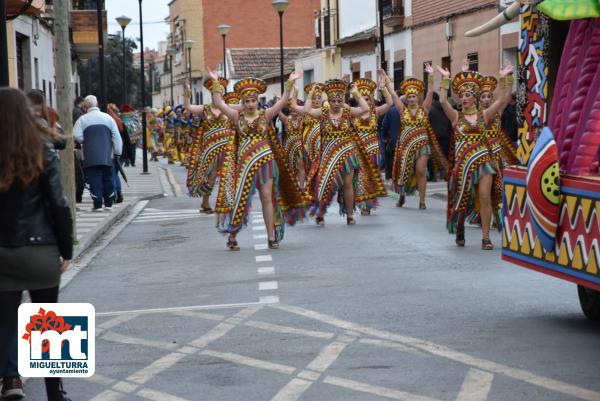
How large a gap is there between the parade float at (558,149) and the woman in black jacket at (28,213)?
301cm

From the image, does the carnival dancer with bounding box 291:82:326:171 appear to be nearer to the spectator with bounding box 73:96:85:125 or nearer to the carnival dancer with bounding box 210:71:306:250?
the spectator with bounding box 73:96:85:125

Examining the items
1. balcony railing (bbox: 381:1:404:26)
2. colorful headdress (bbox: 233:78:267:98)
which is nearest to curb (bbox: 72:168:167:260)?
colorful headdress (bbox: 233:78:267:98)

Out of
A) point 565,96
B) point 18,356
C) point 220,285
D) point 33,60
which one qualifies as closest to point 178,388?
point 18,356

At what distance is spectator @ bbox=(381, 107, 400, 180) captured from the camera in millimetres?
27406

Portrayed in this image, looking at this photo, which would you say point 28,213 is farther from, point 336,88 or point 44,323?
point 336,88

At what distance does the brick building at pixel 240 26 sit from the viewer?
84375 millimetres

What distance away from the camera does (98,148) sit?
21141 millimetres

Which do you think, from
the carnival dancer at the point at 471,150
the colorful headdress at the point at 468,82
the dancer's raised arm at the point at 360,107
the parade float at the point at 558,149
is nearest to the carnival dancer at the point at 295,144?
the dancer's raised arm at the point at 360,107

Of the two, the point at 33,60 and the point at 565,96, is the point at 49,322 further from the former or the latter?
the point at 33,60

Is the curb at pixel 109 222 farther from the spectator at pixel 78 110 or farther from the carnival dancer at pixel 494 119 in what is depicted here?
the carnival dancer at pixel 494 119

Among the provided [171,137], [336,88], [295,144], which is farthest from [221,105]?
[171,137]

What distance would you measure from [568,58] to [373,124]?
1210 centimetres

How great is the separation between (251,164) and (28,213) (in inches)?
316

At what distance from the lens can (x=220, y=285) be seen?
38.5 ft
